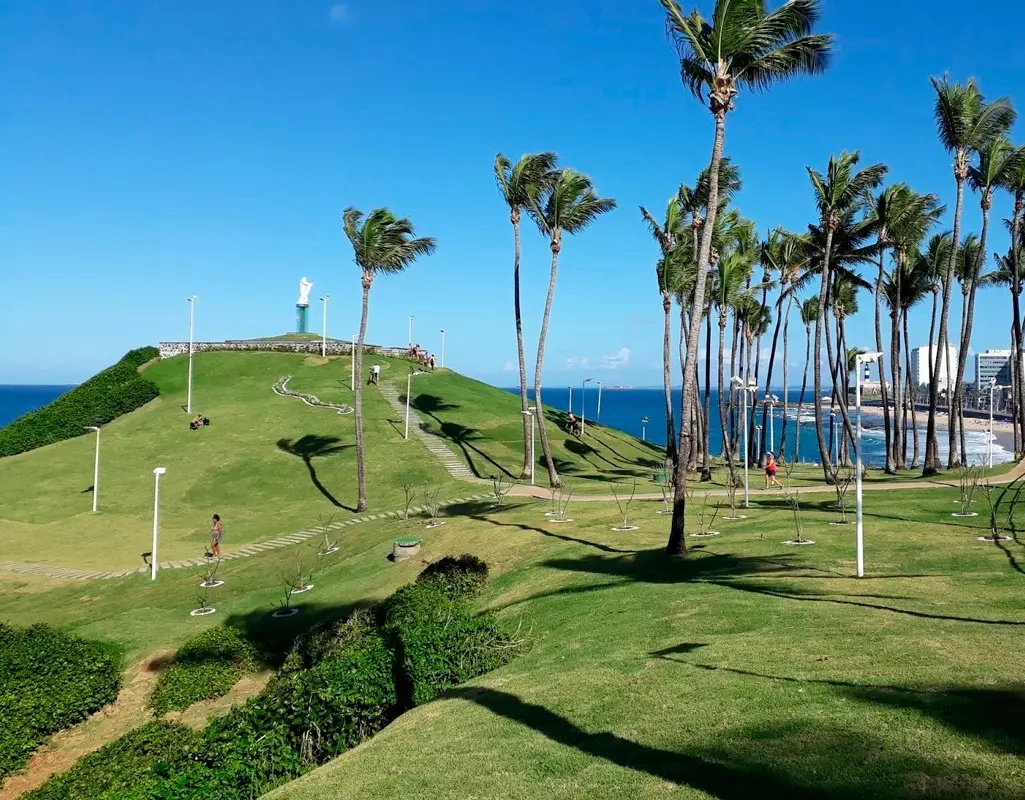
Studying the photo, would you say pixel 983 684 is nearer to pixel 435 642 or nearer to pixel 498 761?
pixel 498 761

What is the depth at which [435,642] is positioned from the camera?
1381cm

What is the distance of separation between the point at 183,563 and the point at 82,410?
→ 33.8 meters

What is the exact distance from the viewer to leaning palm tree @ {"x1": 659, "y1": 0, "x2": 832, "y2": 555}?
1811 cm

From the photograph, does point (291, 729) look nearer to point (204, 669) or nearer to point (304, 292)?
point (204, 669)

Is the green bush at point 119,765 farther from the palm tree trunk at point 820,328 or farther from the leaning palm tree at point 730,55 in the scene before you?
the palm tree trunk at point 820,328

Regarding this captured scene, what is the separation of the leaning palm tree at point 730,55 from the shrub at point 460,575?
584cm

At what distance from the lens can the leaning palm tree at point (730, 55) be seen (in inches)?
713

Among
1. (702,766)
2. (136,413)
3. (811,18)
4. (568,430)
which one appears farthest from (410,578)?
(136,413)

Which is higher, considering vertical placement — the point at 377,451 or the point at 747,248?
the point at 747,248

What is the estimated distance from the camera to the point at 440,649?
13.8m

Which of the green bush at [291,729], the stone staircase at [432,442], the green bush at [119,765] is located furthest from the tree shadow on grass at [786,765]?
the stone staircase at [432,442]

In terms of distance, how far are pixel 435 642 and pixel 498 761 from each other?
5193mm

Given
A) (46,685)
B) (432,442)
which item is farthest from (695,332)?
(432,442)

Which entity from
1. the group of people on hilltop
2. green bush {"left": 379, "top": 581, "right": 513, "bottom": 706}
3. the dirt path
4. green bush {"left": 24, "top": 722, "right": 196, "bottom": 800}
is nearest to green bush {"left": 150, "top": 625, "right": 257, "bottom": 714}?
the dirt path
